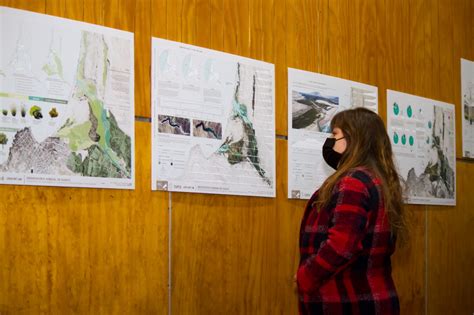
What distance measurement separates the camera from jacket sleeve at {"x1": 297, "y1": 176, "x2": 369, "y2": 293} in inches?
112

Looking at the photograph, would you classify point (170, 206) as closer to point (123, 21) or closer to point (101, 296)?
point (101, 296)

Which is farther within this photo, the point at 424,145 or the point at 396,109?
the point at 424,145

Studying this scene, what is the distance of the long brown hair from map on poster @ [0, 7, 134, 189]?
113 cm

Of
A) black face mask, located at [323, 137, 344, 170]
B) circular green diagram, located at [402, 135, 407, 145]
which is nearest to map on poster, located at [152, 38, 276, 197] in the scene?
black face mask, located at [323, 137, 344, 170]

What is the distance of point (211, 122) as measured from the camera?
12.9 feet

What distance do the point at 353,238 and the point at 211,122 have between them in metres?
1.38

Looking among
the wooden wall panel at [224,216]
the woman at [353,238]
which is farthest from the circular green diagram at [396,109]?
the woman at [353,238]

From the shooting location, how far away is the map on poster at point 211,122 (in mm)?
3717

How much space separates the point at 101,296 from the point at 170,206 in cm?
64

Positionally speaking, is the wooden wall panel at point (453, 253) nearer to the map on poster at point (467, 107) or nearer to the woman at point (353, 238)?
the map on poster at point (467, 107)

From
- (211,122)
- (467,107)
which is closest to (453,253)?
(467,107)

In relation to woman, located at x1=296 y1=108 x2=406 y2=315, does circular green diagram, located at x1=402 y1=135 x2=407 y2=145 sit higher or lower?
higher

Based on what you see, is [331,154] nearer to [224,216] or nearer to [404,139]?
[224,216]

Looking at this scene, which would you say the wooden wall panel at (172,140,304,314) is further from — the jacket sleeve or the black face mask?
the jacket sleeve
